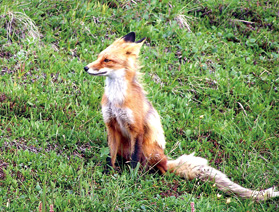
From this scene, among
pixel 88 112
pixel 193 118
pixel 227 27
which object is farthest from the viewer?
pixel 227 27

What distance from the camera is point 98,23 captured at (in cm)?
846

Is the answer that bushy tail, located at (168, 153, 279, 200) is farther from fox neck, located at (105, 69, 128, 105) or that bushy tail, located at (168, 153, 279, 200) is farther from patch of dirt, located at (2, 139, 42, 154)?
patch of dirt, located at (2, 139, 42, 154)

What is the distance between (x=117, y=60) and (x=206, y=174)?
7.08 feet

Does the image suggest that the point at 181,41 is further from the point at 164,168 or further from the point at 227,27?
the point at 164,168

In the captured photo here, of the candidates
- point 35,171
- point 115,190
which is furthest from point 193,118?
point 35,171

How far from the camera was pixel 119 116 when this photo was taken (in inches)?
215

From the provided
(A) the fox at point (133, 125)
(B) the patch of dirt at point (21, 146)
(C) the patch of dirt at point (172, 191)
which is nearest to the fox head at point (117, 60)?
(A) the fox at point (133, 125)

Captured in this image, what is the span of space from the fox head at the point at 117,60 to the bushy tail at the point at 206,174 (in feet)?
5.16

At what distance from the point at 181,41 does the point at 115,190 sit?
15.1ft

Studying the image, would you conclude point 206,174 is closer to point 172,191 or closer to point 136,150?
point 172,191

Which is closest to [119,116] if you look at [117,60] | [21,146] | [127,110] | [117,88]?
[127,110]

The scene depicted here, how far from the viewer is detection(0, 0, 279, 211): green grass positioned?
517cm

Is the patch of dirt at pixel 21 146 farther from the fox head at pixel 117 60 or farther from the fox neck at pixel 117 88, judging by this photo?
the fox head at pixel 117 60

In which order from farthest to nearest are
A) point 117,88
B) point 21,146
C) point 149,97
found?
point 149,97
point 21,146
point 117,88
